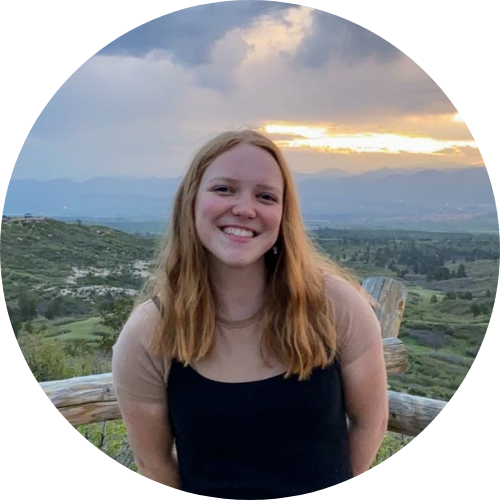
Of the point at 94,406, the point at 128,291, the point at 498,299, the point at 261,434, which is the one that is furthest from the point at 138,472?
the point at 498,299

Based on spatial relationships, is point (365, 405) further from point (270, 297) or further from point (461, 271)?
point (461, 271)

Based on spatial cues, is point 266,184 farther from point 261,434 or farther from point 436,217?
point 436,217

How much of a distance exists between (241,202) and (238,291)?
250 millimetres

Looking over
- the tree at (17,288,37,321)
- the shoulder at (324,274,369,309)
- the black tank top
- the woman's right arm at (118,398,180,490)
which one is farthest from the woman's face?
the tree at (17,288,37,321)

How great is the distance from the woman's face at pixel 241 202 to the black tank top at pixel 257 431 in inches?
12.1

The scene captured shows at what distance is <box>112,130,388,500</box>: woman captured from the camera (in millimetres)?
1272

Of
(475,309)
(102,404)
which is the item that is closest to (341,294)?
(475,309)

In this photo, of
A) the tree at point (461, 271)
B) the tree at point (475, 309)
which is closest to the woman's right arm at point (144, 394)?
the tree at point (475, 309)

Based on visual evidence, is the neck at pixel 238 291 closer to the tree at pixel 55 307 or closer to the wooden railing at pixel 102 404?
the wooden railing at pixel 102 404

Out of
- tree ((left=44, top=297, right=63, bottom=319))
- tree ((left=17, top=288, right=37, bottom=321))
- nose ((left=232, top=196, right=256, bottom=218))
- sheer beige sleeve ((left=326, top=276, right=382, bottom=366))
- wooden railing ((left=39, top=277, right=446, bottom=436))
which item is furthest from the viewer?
tree ((left=44, top=297, right=63, bottom=319))

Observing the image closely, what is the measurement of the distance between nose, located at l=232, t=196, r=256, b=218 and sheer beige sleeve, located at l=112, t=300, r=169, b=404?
346 millimetres

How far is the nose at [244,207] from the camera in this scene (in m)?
1.22

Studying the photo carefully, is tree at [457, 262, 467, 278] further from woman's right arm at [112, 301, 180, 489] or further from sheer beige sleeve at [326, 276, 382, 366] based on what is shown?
woman's right arm at [112, 301, 180, 489]

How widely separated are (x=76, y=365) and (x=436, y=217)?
1.81 m
